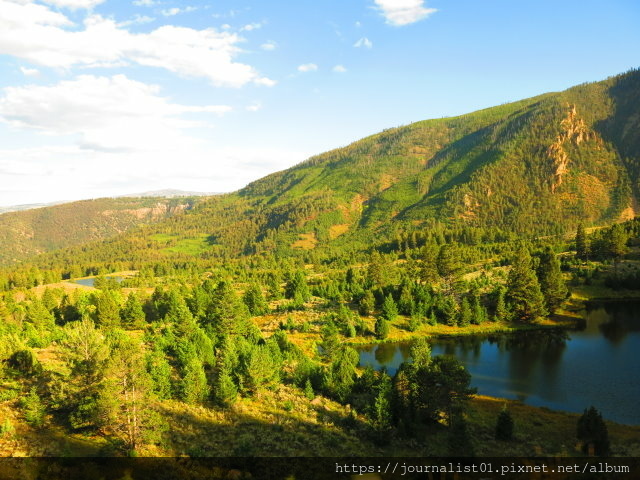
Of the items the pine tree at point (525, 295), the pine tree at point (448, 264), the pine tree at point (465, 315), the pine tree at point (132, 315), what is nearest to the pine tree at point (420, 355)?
the pine tree at point (465, 315)

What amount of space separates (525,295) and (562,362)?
26189mm

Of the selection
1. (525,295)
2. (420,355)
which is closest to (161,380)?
(420,355)

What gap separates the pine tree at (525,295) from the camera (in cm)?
9181

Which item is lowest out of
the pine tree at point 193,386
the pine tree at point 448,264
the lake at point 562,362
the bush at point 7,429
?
the lake at point 562,362

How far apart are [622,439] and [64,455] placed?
54536 millimetres

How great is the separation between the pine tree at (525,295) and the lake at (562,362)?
6.33 metres

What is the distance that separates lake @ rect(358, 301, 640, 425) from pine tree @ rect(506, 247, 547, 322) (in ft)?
20.8

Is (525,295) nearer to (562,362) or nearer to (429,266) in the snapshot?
(562,362)

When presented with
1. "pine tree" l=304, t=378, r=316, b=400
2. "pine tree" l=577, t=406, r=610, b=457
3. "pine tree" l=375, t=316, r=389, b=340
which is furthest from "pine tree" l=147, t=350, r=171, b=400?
"pine tree" l=375, t=316, r=389, b=340

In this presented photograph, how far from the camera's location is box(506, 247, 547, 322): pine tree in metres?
91.8

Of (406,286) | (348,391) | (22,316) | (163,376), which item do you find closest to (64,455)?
(163,376)

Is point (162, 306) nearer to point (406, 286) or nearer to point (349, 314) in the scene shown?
point (349, 314)

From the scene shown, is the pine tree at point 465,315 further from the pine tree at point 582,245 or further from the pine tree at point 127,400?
the pine tree at point 127,400

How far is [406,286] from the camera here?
104 metres
